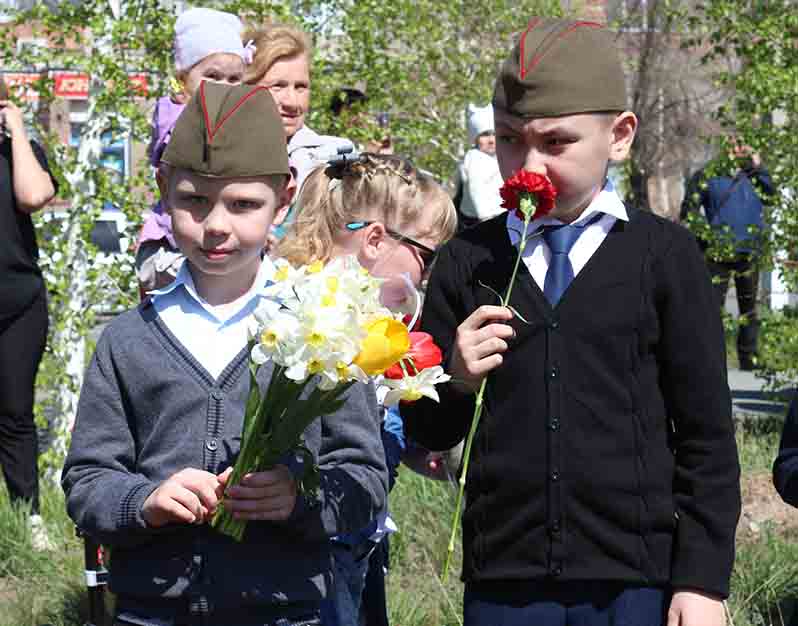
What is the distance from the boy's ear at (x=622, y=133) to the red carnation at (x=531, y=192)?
29 cm

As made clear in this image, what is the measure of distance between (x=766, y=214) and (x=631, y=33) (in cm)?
1141

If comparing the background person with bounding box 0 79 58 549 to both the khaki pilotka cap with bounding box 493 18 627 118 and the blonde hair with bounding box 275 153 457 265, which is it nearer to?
the blonde hair with bounding box 275 153 457 265

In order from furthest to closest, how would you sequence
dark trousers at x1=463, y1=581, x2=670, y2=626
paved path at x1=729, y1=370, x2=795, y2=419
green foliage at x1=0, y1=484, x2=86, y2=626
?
paved path at x1=729, y1=370, x2=795, y2=419 → green foliage at x1=0, y1=484, x2=86, y2=626 → dark trousers at x1=463, y1=581, x2=670, y2=626

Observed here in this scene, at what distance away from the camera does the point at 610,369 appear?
2822 millimetres

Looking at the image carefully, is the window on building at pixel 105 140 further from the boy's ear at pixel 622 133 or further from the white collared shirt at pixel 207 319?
the boy's ear at pixel 622 133

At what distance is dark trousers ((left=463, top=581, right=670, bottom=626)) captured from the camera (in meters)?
2.81

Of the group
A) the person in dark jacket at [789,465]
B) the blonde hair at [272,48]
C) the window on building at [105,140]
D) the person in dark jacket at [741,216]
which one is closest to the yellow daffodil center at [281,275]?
the person in dark jacket at [789,465]

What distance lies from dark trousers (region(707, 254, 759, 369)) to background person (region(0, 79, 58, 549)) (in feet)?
11.2

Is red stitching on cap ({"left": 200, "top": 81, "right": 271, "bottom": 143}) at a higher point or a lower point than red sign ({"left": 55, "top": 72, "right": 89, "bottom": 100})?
lower

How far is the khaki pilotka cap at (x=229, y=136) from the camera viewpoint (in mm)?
2846

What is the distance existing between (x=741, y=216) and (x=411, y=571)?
5110mm

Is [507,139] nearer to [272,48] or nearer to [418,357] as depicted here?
[418,357]

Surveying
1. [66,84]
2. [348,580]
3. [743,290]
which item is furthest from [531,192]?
[743,290]

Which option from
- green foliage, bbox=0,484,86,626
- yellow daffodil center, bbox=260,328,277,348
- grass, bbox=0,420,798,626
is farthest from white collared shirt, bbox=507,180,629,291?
green foliage, bbox=0,484,86,626
